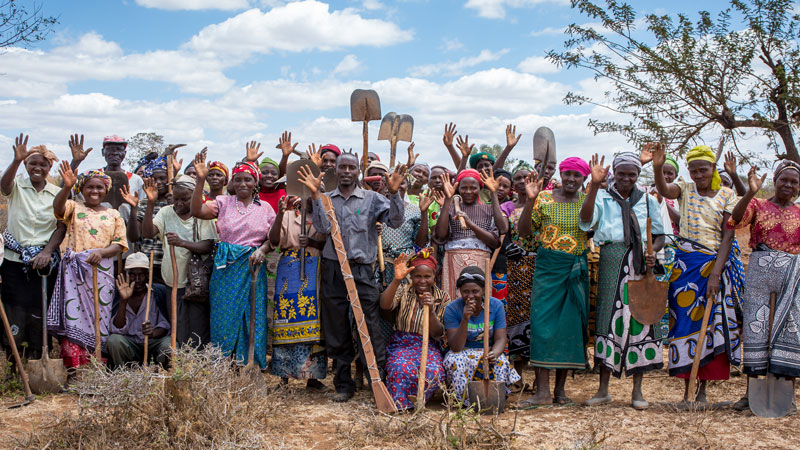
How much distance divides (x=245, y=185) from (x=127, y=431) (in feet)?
7.51

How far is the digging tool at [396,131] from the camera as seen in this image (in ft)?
25.8

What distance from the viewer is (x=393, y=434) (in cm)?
434

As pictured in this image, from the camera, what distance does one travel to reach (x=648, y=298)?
5.01 metres

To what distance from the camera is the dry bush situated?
387 cm

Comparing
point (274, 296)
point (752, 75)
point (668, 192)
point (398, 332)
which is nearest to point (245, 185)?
point (274, 296)

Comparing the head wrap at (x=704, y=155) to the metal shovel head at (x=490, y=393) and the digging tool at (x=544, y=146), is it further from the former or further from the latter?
the metal shovel head at (x=490, y=393)

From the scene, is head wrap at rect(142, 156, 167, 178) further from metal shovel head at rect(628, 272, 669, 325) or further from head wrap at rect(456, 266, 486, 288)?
metal shovel head at rect(628, 272, 669, 325)

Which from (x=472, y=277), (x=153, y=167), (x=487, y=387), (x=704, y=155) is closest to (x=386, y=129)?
(x=153, y=167)

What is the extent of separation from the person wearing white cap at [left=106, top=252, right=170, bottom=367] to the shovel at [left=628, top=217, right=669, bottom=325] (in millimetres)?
3715

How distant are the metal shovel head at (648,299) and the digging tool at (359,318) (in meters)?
1.91

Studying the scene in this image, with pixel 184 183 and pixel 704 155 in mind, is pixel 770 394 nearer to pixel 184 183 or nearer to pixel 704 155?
pixel 704 155

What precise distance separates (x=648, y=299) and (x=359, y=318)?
214cm

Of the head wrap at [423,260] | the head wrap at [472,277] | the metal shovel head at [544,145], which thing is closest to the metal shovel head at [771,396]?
the head wrap at [472,277]

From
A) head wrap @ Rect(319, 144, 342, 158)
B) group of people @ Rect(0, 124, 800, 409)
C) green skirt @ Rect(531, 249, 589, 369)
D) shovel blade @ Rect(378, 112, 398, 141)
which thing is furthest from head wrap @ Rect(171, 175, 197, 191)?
green skirt @ Rect(531, 249, 589, 369)
